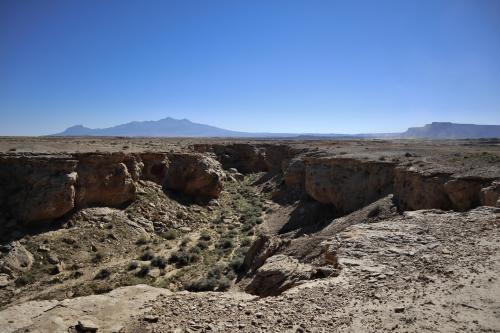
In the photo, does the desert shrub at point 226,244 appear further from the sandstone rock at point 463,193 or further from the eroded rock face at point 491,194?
the eroded rock face at point 491,194

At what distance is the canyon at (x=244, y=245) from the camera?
24.6ft

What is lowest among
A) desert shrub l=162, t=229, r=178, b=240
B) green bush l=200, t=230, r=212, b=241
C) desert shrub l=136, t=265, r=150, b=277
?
desert shrub l=136, t=265, r=150, b=277

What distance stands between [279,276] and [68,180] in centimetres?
1680

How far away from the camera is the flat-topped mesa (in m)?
20.5

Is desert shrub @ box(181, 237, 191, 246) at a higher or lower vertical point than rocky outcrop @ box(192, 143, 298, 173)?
lower

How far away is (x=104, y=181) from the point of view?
24375 mm

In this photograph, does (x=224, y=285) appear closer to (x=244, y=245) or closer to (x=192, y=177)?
(x=244, y=245)

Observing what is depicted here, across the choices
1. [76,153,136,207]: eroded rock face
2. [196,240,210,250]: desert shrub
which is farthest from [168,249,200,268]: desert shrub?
[76,153,136,207]: eroded rock face

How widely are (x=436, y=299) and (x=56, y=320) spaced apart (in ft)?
26.8

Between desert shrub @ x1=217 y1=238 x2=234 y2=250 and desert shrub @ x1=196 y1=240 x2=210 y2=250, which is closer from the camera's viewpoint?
desert shrub @ x1=196 y1=240 x2=210 y2=250

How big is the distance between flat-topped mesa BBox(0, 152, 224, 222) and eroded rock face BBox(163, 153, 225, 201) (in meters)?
0.75

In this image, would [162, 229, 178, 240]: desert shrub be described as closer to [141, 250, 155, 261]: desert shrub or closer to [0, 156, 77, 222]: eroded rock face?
[141, 250, 155, 261]: desert shrub

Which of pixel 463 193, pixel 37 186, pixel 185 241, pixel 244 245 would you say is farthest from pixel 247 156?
pixel 463 193

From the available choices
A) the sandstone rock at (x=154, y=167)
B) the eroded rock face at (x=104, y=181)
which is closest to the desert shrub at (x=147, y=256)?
the eroded rock face at (x=104, y=181)
